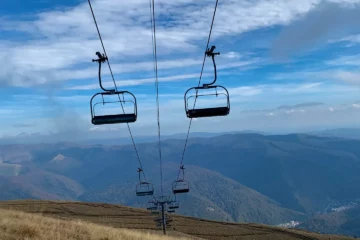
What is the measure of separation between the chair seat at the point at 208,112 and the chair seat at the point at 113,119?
223 cm

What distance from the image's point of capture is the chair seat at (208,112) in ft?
48.1

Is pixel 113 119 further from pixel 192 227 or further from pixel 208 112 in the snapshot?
pixel 192 227

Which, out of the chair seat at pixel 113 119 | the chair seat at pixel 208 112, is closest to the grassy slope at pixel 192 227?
the chair seat at pixel 113 119

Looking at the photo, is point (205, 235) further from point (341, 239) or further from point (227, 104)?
point (227, 104)

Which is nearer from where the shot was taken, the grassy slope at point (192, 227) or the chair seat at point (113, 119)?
the chair seat at point (113, 119)

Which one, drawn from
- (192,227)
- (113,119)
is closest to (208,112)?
(113,119)

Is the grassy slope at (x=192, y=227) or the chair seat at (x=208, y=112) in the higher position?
the chair seat at (x=208, y=112)

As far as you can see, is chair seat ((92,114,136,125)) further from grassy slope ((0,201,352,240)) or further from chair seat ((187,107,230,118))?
grassy slope ((0,201,352,240))

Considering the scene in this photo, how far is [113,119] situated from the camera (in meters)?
14.9

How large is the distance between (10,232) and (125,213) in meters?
107

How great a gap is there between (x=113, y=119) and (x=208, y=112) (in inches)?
146

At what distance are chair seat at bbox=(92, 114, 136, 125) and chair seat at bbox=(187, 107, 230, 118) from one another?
2235 millimetres

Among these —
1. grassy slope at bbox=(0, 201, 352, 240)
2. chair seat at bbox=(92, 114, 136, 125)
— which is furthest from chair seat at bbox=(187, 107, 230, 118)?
grassy slope at bbox=(0, 201, 352, 240)

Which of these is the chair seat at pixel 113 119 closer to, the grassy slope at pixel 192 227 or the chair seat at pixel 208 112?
the chair seat at pixel 208 112
